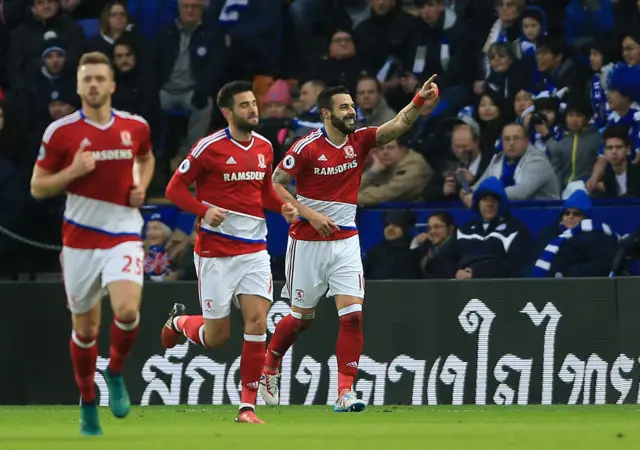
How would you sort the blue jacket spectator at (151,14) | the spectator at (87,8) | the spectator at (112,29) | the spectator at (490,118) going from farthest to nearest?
the spectator at (87,8) → the blue jacket spectator at (151,14) → the spectator at (112,29) → the spectator at (490,118)

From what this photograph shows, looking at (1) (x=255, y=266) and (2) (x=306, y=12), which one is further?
(2) (x=306, y=12)

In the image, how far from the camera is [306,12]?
18.9 meters

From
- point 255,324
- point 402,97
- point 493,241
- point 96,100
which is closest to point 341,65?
point 402,97

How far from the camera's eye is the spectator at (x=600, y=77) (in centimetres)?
1666

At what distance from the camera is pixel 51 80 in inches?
722

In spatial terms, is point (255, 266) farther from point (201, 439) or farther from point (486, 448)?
point (486, 448)

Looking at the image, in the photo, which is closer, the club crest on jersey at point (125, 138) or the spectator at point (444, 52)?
the club crest on jersey at point (125, 138)

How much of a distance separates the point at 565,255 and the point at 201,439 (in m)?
6.66

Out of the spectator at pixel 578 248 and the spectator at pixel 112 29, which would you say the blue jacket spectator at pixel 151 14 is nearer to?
the spectator at pixel 112 29

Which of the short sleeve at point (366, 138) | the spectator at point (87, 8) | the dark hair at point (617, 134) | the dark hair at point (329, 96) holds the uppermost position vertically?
the spectator at point (87, 8)

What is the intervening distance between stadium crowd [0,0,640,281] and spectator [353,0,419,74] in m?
0.02

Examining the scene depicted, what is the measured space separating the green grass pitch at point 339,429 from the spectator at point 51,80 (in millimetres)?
5341

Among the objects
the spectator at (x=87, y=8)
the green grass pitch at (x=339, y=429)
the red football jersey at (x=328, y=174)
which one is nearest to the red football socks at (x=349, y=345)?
the green grass pitch at (x=339, y=429)

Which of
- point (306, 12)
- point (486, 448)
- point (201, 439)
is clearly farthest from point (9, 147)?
point (486, 448)
